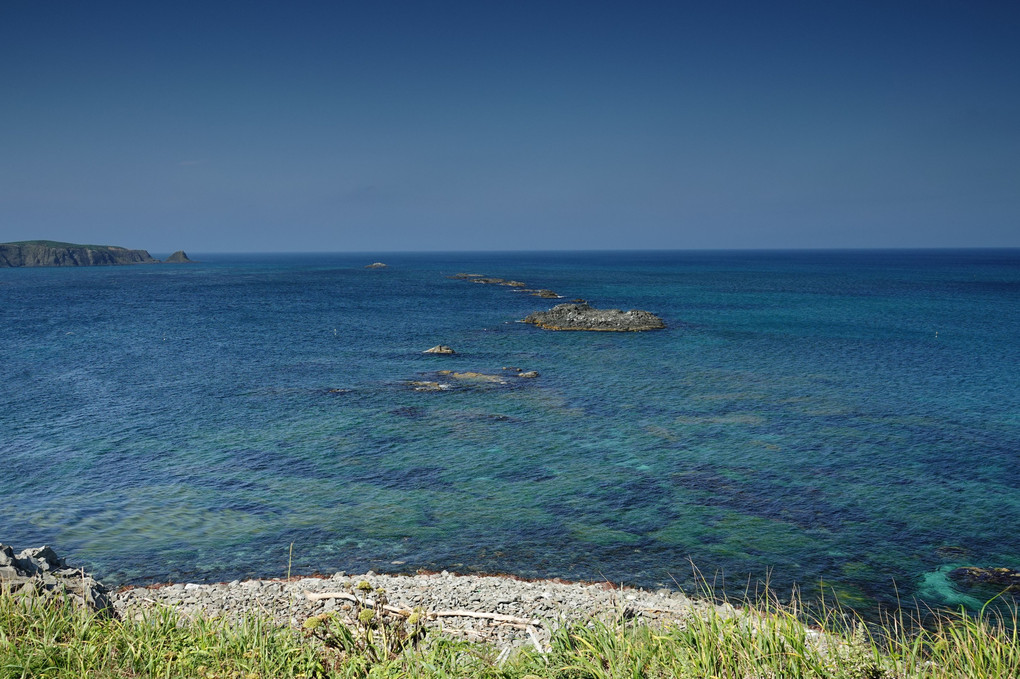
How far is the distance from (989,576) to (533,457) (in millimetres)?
19599

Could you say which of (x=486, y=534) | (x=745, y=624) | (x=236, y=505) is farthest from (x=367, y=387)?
(x=745, y=624)

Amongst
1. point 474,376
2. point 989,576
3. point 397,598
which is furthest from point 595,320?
point 397,598

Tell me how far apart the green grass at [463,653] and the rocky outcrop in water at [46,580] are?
6.91 ft

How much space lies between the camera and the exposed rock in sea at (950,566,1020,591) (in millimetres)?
21500

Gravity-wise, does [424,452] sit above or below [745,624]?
below

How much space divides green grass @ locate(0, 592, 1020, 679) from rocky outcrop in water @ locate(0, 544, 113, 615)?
211 cm

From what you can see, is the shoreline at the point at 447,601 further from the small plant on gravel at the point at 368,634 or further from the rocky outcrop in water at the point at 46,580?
the rocky outcrop in water at the point at 46,580

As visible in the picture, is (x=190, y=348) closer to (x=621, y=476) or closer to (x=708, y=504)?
(x=621, y=476)

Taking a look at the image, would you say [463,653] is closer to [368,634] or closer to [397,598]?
[368,634]

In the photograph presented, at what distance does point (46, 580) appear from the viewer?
1650 cm

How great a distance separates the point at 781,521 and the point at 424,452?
18.2m

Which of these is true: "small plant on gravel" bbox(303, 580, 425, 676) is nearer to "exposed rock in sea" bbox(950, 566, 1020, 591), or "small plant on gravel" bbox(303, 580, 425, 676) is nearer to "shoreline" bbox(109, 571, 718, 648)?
"shoreline" bbox(109, 571, 718, 648)

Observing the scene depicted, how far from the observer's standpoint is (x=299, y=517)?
87.9 ft

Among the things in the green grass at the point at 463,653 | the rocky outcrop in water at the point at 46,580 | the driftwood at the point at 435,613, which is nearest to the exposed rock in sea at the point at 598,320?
the driftwood at the point at 435,613
